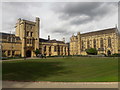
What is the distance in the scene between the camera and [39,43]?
65625 millimetres

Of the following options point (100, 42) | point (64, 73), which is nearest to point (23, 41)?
point (64, 73)

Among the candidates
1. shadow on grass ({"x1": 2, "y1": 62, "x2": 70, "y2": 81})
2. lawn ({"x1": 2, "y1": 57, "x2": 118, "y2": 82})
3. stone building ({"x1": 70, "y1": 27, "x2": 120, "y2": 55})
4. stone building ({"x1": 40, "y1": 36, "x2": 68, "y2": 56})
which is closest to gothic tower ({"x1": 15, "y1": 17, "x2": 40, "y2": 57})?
stone building ({"x1": 40, "y1": 36, "x2": 68, "y2": 56})

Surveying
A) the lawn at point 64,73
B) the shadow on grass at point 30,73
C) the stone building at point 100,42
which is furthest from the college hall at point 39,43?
the lawn at point 64,73

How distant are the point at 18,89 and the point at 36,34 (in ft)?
186

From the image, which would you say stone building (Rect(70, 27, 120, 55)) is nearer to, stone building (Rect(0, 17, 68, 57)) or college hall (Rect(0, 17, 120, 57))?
college hall (Rect(0, 17, 120, 57))

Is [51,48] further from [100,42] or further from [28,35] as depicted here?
[100,42]

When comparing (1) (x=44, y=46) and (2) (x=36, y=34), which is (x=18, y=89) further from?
(1) (x=44, y=46)

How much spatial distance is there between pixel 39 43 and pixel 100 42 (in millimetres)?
40809

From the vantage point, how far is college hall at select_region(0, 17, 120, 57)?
172 ft

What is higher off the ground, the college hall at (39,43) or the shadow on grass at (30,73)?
the college hall at (39,43)

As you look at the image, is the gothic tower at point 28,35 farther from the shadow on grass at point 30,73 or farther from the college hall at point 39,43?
the shadow on grass at point 30,73

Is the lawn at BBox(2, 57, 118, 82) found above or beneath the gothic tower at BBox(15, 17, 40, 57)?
beneath

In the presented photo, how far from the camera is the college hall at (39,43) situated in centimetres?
5256

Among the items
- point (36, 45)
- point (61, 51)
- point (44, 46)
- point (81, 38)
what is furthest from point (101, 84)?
point (81, 38)
